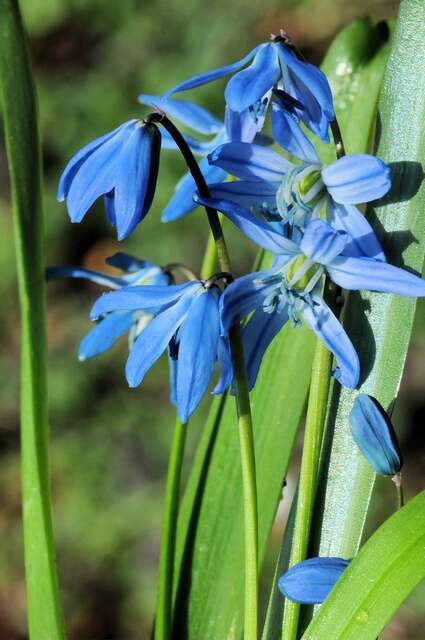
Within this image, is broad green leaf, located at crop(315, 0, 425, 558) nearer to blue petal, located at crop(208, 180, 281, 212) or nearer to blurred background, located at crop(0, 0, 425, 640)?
blue petal, located at crop(208, 180, 281, 212)

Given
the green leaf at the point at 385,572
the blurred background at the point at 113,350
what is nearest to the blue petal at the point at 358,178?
the green leaf at the point at 385,572

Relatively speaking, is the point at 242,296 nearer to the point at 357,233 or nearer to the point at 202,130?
the point at 357,233

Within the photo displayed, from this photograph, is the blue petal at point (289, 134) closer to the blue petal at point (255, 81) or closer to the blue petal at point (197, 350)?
the blue petal at point (255, 81)

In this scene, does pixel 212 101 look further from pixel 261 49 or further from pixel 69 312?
pixel 261 49

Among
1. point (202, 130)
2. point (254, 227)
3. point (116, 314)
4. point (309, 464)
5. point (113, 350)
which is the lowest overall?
point (113, 350)

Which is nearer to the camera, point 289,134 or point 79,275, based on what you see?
point 289,134

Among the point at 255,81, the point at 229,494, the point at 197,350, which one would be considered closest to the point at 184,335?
the point at 197,350
